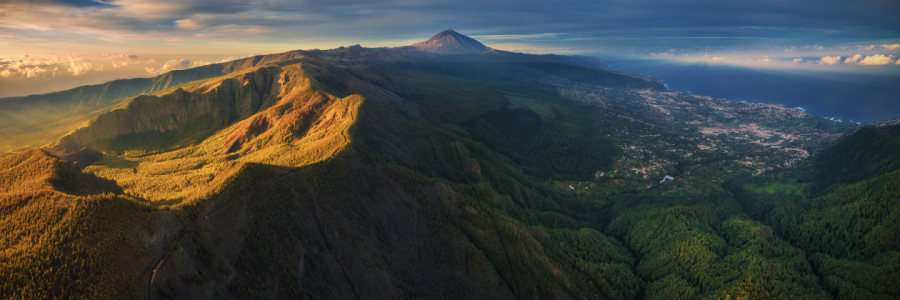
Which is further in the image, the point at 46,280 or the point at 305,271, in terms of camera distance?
the point at 305,271

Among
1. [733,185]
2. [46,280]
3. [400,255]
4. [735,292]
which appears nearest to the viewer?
[46,280]

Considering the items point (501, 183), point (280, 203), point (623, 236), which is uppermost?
point (280, 203)

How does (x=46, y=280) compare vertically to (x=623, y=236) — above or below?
above

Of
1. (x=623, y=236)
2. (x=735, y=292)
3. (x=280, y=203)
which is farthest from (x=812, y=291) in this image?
(x=280, y=203)

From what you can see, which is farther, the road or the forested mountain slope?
the forested mountain slope

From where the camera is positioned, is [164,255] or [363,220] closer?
[164,255]

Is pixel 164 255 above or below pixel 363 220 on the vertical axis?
above

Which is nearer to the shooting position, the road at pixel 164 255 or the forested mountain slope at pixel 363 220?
the road at pixel 164 255

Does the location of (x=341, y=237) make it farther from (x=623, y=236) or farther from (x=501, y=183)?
(x=623, y=236)

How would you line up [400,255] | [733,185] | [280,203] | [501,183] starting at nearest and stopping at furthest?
[280,203] < [400,255] < [501,183] < [733,185]
